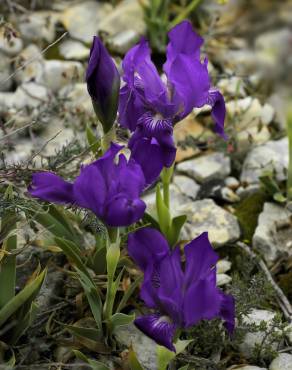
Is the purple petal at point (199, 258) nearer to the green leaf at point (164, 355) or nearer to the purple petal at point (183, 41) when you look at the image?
the green leaf at point (164, 355)

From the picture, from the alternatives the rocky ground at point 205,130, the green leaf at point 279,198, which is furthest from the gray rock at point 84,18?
the green leaf at point 279,198

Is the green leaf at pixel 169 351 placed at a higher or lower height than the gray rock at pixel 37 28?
lower

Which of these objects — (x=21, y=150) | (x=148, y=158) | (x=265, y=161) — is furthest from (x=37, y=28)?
(x=148, y=158)

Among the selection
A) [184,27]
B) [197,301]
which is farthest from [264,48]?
[197,301]

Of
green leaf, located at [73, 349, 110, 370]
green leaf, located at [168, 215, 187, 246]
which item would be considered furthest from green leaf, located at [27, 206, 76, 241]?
green leaf, located at [73, 349, 110, 370]

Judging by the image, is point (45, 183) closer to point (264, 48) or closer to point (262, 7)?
point (264, 48)
